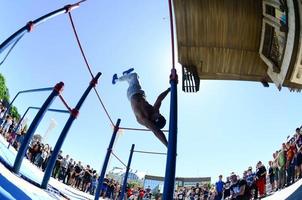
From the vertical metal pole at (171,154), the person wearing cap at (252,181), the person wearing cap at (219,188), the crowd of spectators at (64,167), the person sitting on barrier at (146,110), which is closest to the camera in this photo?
the vertical metal pole at (171,154)

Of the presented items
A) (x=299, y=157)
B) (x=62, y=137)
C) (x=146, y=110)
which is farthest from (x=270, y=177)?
(x=62, y=137)

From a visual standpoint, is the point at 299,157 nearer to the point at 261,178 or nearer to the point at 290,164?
the point at 290,164

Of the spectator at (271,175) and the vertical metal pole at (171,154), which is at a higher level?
the spectator at (271,175)

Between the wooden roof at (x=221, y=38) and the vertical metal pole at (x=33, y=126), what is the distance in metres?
5.41

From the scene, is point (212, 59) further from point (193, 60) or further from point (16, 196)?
point (16, 196)

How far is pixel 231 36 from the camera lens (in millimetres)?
9906

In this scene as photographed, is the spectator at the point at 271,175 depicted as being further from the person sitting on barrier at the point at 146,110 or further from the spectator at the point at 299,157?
the person sitting on barrier at the point at 146,110

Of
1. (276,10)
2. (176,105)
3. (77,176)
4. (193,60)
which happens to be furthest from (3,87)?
(176,105)

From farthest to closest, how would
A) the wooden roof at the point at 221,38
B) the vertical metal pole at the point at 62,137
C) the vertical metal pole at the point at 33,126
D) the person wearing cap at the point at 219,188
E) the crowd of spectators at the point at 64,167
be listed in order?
the crowd of spectators at the point at 64,167 → the person wearing cap at the point at 219,188 → the wooden roof at the point at 221,38 → the vertical metal pole at the point at 62,137 → the vertical metal pole at the point at 33,126

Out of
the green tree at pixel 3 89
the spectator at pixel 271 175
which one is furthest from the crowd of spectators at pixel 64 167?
the green tree at pixel 3 89

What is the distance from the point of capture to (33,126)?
4980 mm

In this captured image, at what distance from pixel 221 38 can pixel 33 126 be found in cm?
703

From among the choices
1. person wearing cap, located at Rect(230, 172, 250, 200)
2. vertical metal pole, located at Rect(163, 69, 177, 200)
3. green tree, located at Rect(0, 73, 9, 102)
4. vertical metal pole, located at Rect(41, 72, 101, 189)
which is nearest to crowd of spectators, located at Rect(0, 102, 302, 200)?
person wearing cap, located at Rect(230, 172, 250, 200)

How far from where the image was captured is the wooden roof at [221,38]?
9391 millimetres
